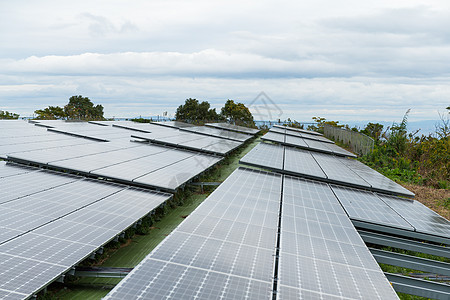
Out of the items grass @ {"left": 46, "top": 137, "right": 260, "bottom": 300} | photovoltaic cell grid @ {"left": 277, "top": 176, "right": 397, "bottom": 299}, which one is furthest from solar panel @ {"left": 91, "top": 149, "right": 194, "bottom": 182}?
photovoltaic cell grid @ {"left": 277, "top": 176, "right": 397, "bottom": 299}

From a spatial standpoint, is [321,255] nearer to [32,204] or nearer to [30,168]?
[32,204]

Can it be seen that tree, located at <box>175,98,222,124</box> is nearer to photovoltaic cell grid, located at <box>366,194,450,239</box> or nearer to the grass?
the grass

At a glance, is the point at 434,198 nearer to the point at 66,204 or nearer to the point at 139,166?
the point at 139,166

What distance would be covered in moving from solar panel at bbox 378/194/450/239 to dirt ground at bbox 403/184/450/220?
4.77 m

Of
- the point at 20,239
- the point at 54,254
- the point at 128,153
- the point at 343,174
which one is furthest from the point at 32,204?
the point at 343,174

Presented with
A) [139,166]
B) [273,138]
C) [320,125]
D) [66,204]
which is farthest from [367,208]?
[320,125]

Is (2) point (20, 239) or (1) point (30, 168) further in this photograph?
(1) point (30, 168)

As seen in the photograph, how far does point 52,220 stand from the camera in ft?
24.4

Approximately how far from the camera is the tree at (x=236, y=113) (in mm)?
65312

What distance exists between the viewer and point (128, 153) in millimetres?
16062

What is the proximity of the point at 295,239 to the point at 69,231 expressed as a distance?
512cm

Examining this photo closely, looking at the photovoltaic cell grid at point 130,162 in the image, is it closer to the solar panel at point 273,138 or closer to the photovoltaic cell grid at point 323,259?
the photovoltaic cell grid at point 323,259

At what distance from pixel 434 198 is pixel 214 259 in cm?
1726

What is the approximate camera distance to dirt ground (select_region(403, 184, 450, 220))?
52.0 ft
